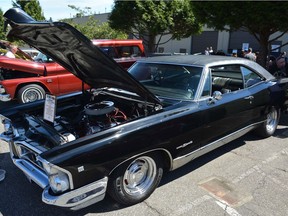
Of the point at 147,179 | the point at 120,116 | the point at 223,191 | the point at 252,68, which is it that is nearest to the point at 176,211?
the point at 147,179

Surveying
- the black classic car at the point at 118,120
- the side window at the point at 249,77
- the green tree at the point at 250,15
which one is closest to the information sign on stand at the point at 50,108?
the black classic car at the point at 118,120

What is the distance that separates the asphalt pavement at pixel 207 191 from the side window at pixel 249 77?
3.64 feet

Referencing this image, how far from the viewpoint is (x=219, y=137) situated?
374cm

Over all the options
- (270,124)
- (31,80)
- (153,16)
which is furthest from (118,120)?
(153,16)

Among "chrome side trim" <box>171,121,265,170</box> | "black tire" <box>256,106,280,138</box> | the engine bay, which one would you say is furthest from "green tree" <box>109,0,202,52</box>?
the engine bay

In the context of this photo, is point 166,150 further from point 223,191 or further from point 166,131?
point 223,191

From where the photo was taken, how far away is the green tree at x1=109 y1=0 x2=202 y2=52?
12.0m

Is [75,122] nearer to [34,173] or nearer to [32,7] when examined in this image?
[34,173]

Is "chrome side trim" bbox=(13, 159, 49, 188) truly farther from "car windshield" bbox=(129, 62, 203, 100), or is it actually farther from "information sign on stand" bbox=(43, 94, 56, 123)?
"car windshield" bbox=(129, 62, 203, 100)

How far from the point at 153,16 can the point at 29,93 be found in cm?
702

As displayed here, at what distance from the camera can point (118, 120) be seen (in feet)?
10.8

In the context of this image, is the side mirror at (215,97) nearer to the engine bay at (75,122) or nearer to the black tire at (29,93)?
the engine bay at (75,122)

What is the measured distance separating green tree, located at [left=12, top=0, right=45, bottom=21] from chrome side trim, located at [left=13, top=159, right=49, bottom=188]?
24265 millimetres

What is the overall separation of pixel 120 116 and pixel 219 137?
144 centimetres
